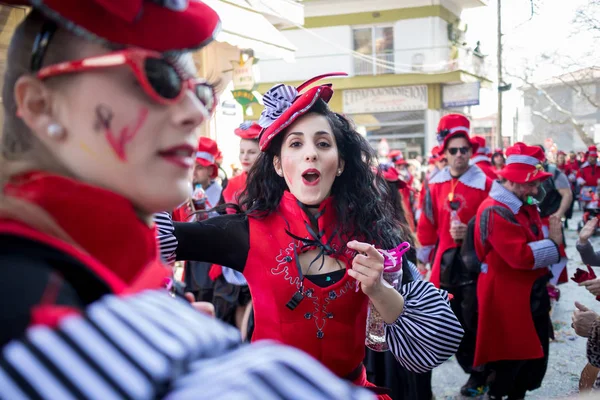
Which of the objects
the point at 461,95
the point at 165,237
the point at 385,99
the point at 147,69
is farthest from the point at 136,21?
the point at 385,99

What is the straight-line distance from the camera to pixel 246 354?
0.88 meters

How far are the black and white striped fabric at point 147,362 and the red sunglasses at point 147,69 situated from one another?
36 cm

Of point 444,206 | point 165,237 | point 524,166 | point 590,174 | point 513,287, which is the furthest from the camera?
point 590,174

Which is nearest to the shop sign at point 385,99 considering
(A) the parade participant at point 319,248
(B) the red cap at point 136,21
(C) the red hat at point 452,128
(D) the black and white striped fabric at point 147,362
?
(C) the red hat at point 452,128

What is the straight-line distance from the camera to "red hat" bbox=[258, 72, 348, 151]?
2543mm

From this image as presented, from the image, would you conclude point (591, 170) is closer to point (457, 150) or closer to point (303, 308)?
point (457, 150)

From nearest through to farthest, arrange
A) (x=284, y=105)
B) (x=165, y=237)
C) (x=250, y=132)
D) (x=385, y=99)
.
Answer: (x=165, y=237) → (x=284, y=105) → (x=250, y=132) → (x=385, y=99)

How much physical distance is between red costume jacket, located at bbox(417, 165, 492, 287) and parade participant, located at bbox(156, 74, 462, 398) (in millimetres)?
3271

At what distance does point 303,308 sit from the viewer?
2.31 meters

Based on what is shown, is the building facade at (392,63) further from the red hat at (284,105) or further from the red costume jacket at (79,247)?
the red costume jacket at (79,247)

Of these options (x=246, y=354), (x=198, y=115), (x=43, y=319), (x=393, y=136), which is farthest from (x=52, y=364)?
(x=393, y=136)

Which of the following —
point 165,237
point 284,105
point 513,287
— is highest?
point 284,105

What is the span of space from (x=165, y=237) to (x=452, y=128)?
15.7ft

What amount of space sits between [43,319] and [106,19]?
20.0 inches
